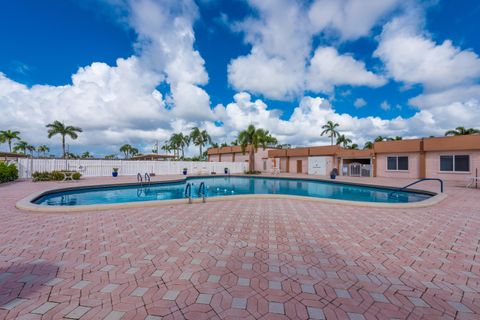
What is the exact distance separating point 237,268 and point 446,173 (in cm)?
1986

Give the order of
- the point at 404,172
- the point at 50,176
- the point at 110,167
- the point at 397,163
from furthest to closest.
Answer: the point at 110,167 < the point at 397,163 < the point at 404,172 < the point at 50,176

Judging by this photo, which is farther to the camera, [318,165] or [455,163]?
[318,165]

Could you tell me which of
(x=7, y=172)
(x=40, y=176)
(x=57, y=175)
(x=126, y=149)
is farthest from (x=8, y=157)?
(x=126, y=149)

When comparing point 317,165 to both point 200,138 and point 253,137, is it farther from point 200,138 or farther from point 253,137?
point 200,138

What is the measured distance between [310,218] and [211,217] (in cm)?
265

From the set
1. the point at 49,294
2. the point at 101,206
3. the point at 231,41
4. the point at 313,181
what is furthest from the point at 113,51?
the point at 313,181

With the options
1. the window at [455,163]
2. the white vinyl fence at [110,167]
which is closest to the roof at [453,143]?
Result: the window at [455,163]

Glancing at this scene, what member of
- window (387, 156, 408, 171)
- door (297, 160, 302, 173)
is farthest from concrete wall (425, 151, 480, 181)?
door (297, 160, 302, 173)

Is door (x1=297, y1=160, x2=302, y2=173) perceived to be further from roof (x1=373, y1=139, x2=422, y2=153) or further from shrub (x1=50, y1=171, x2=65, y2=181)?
shrub (x1=50, y1=171, x2=65, y2=181)

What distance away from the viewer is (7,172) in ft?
40.6

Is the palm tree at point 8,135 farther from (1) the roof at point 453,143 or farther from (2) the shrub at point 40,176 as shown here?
(1) the roof at point 453,143

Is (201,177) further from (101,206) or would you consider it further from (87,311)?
(87,311)

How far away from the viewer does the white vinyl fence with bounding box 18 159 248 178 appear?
1520 cm

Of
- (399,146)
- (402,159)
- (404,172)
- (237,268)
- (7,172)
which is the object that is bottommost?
(237,268)
